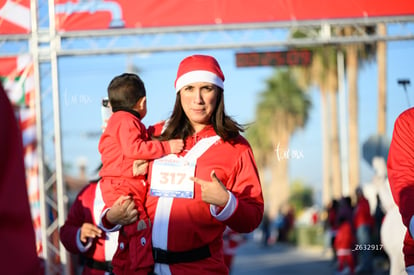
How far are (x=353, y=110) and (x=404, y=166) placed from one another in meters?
24.1

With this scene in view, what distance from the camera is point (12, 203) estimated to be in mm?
1715

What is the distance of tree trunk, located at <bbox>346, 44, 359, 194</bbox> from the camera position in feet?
90.0

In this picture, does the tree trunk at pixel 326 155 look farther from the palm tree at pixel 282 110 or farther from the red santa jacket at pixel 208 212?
the red santa jacket at pixel 208 212

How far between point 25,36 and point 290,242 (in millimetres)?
33298

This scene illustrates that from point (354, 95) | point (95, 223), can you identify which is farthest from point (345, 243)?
point (354, 95)

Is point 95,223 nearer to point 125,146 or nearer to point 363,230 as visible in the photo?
point 125,146

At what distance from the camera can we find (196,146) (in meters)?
3.73

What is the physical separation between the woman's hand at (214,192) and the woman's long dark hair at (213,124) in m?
0.43

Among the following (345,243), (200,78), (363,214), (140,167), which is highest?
(200,78)

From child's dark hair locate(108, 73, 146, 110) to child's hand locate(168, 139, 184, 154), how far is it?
0.57 metres

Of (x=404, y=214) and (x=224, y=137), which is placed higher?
(x=224, y=137)

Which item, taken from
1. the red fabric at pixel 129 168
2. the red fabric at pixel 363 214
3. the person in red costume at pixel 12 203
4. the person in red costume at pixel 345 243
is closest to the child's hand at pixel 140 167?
the red fabric at pixel 129 168

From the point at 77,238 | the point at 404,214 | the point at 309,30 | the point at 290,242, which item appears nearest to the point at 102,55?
the point at 309,30

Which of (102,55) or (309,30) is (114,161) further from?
(309,30)
